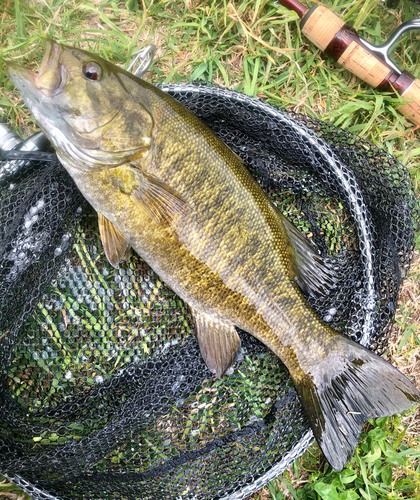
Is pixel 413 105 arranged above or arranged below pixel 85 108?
above

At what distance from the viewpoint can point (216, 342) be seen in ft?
6.81

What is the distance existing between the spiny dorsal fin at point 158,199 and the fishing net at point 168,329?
19.3 inches

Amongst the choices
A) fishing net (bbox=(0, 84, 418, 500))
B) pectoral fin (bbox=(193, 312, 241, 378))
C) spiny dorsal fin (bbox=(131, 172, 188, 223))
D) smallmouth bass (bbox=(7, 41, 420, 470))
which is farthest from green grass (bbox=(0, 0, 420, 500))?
spiny dorsal fin (bbox=(131, 172, 188, 223))

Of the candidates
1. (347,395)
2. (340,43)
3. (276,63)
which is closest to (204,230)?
(347,395)

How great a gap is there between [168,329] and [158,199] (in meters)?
0.86

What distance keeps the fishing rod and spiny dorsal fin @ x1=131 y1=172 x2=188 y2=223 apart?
5.13 ft

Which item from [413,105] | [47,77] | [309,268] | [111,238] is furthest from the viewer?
[413,105]

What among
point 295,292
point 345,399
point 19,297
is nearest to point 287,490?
point 345,399

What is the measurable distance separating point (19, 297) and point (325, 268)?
5.56 ft

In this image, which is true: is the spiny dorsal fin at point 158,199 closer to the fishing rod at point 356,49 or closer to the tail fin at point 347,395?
the tail fin at point 347,395

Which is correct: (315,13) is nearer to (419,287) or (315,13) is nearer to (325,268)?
(325,268)

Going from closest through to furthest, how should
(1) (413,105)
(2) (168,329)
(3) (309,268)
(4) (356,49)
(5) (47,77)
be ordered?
(5) (47,77) → (3) (309,268) → (2) (168,329) → (4) (356,49) → (1) (413,105)

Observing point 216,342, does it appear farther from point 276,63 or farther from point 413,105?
point 413,105

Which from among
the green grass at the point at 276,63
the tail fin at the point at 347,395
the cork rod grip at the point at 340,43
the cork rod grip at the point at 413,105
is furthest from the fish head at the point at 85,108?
the cork rod grip at the point at 413,105
